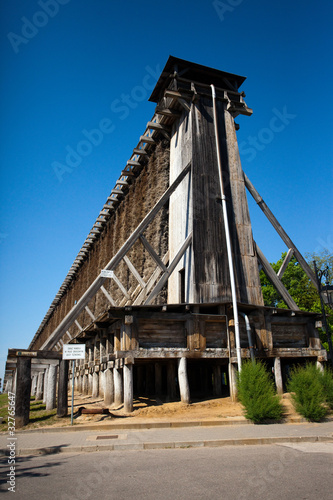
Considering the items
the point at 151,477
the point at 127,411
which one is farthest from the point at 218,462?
the point at 127,411

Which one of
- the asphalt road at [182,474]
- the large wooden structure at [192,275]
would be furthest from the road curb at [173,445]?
the large wooden structure at [192,275]

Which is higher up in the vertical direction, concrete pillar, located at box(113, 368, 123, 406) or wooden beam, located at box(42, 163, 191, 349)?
wooden beam, located at box(42, 163, 191, 349)

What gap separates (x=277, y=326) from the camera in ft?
48.4

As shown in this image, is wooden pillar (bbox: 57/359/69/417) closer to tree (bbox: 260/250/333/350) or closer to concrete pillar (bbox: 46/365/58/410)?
concrete pillar (bbox: 46/365/58/410)

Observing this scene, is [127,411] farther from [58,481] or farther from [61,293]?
[61,293]

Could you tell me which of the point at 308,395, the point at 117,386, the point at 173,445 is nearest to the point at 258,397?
the point at 308,395

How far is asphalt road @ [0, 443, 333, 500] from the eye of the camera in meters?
4.51

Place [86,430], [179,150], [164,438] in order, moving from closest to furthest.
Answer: [164,438]
[86,430]
[179,150]

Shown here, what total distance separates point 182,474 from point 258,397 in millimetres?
5221

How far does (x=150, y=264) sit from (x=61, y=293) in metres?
35.6

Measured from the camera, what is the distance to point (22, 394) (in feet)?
35.6

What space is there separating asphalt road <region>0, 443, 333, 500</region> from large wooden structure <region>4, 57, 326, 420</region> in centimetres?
564

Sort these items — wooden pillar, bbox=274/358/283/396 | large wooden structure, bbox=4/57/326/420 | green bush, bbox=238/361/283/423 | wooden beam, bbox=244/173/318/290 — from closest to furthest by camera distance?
green bush, bbox=238/361/283/423 < large wooden structure, bbox=4/57/326/420 < wooden pillar, bbox=274/358/283/396 < wooden beam, bbox=244/173/318/290

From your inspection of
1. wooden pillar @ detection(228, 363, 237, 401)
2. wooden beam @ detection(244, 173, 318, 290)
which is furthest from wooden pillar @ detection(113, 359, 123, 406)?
wooden beam @ detection(244, 173, 318, 290)
